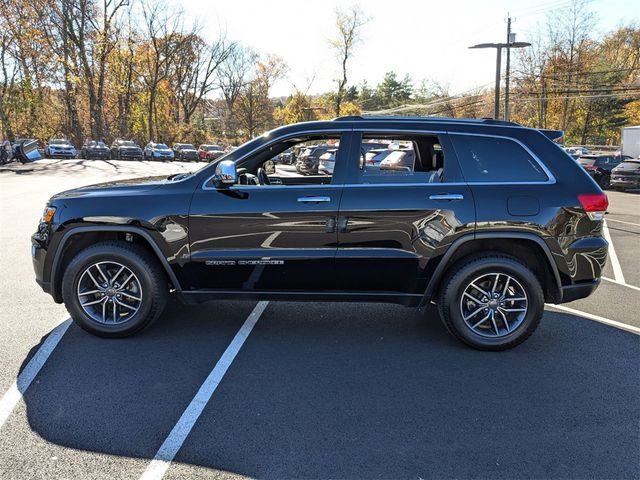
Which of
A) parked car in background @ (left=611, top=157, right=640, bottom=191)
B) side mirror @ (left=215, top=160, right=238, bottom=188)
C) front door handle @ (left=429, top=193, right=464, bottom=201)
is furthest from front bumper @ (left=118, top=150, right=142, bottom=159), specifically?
front door handle @ (left=429, top=193, right=464, bottom=201)

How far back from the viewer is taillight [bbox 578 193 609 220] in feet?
13.5

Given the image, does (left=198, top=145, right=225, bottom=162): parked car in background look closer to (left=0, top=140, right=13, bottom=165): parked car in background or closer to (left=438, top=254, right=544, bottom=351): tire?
(left=0, top=140, right=13, bottom=165): parked car in background

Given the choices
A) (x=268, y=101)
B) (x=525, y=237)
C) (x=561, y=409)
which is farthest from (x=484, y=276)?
(x=268, y=101)

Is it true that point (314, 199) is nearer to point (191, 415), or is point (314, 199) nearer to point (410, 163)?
point (410, 163)

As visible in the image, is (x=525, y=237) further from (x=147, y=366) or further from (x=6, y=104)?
(x=6, y=104)

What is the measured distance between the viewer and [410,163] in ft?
16.4

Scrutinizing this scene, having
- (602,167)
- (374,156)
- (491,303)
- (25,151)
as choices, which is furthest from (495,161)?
(25,151)

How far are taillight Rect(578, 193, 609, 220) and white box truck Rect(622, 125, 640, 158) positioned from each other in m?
30.9

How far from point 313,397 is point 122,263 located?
2.00 metres

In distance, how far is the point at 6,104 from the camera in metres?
50.9

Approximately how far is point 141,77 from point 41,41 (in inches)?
684

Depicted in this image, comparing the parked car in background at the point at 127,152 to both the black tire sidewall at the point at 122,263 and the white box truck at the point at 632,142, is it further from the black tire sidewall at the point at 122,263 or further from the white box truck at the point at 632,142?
the black tire sidewall at the point at 122,263

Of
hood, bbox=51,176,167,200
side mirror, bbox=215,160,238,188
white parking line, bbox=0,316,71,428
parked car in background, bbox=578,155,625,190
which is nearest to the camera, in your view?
white parking line, bbox=0,316,71,428

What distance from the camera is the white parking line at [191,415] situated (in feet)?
8.82
